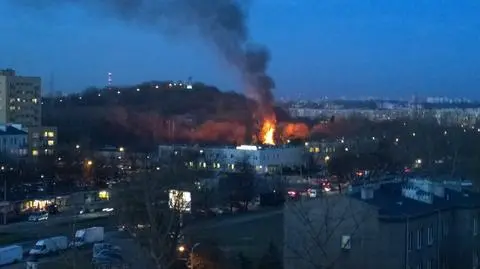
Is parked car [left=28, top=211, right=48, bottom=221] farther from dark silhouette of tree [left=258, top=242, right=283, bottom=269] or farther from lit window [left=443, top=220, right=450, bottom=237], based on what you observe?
lit window [left=443, top=220, right=450, bottom=237]

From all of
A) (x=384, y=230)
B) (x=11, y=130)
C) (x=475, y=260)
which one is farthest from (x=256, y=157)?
(x=384, y=230)

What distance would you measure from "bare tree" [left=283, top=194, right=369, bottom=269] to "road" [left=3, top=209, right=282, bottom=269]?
6.59 ft

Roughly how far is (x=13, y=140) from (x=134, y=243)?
1700 cm

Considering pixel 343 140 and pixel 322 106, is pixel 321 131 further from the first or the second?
pixel 322 106

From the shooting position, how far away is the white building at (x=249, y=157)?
86.5 ft

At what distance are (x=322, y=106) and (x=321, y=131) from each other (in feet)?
151

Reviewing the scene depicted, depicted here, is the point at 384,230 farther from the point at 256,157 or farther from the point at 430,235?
the point at 256,157

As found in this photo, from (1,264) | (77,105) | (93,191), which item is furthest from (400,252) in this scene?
(77,105)

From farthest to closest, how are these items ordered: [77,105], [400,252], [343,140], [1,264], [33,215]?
[77,105], [343,140], [33,215], [1,264], [400,252]

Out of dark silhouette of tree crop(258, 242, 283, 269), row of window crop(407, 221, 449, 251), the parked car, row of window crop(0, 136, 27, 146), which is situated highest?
row of window crop(0, 136, 27, 146)

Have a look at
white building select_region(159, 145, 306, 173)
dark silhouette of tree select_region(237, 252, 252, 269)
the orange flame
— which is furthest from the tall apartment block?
dark silhouette of tree select_region(237, 252, 252, 269)

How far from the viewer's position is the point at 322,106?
276 feet

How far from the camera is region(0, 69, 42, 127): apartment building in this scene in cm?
3469

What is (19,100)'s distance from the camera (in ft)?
115
